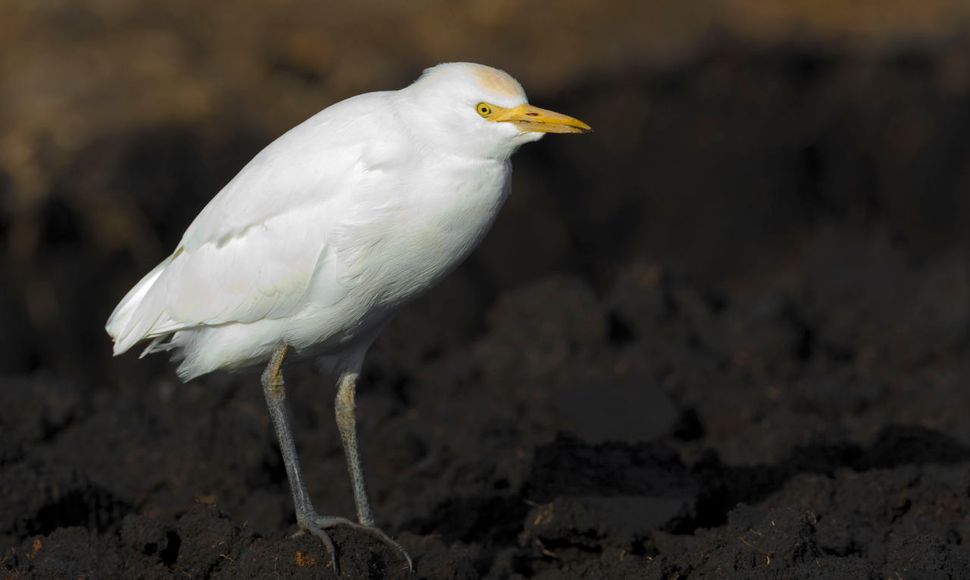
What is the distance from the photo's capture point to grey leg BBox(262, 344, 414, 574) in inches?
237

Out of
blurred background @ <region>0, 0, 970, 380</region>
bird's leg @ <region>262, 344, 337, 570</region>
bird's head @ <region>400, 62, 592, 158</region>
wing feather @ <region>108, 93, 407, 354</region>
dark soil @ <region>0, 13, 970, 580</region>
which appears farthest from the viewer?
Result: blurred background @ <region>0, 0, 970, 380</region>

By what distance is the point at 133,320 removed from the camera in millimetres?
6703

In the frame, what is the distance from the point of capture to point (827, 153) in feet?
45.1

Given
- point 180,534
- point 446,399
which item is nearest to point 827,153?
point 446,399

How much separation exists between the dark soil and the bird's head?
160 centimetres

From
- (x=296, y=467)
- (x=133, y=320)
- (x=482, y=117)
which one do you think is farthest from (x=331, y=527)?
(x=482, y=117)

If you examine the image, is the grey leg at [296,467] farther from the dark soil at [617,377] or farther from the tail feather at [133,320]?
the tail feather at [133,320]

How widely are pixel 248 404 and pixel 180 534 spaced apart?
273 centimetres

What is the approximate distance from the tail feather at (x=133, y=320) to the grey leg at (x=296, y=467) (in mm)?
617

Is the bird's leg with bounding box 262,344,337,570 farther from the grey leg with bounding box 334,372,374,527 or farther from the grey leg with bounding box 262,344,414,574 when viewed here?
the grey leg with bounding box 334,372,374,527

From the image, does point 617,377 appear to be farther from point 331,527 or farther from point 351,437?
point 331,527

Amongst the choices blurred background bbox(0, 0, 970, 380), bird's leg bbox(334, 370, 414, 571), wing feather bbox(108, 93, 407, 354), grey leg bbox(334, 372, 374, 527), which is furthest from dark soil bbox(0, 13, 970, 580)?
wing feather bbox(108, 93, 407, 354)

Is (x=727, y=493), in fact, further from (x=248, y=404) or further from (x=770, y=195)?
(x=770, y=195)

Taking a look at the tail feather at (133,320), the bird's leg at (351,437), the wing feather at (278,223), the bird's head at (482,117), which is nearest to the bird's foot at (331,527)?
the bird's leg at (351,437)
